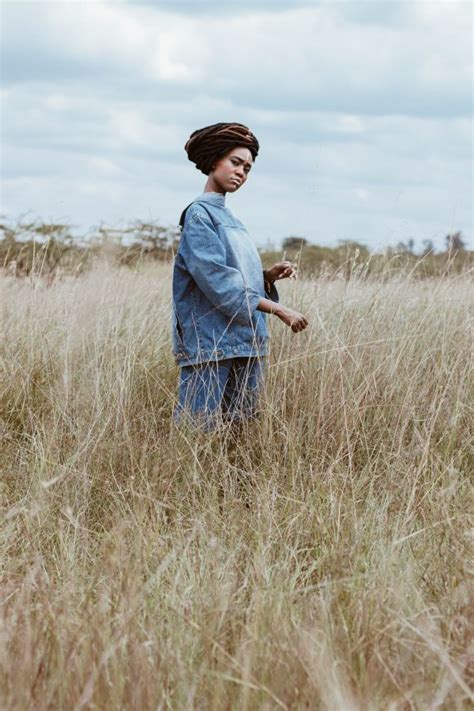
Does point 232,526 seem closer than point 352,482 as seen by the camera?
Yes

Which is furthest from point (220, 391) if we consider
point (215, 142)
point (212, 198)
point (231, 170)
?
point (215, 142)

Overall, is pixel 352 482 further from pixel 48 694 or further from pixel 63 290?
pixel 63 290

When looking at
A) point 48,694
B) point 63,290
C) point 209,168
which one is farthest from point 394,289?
point 48,694

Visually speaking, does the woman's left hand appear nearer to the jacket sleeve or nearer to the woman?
the woman

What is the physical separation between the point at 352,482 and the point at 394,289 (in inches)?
82.3

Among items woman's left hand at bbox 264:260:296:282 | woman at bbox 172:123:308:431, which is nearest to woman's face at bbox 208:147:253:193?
woman at bbox 172:123:308:431

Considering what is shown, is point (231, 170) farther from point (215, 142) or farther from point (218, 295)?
point (218, 295)

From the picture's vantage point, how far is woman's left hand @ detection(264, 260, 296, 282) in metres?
4.06

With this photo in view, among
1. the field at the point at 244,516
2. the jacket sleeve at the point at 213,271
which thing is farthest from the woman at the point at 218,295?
the field at the point at 244,516

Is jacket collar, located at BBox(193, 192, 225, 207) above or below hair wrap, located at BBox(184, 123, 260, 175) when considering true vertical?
below

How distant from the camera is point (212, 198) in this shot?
13.3 feet

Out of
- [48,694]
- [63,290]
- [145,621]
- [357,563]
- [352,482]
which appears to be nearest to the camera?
[48,694]

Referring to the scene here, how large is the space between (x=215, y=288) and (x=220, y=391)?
422 mm

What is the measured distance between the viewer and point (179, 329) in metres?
4.12
